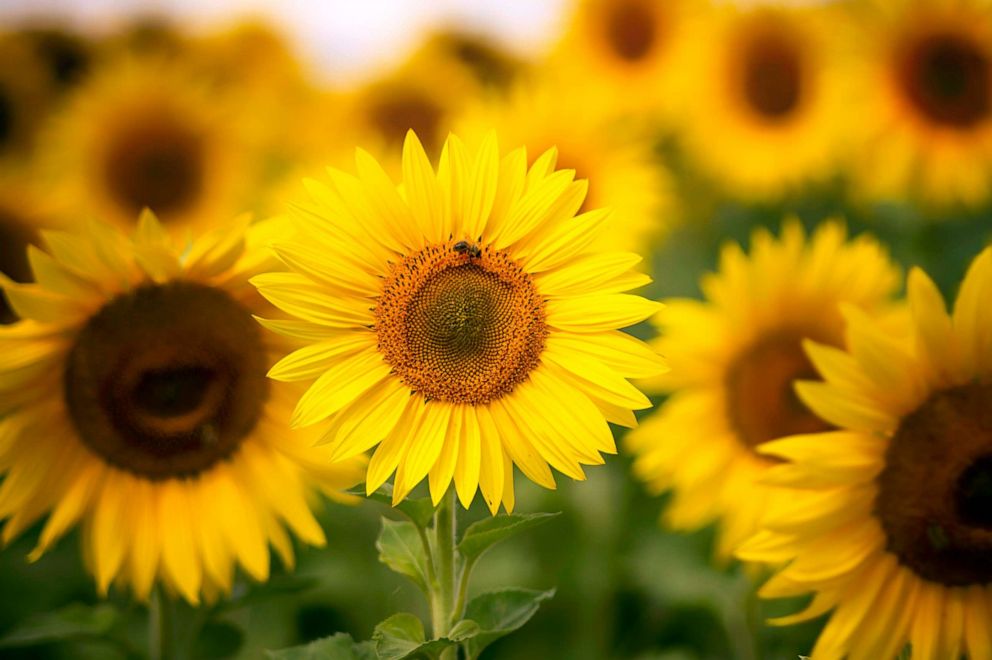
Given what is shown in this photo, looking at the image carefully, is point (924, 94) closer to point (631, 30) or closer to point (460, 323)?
point (631, 30)

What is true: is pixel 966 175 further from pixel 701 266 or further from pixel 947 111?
pixel 701 266

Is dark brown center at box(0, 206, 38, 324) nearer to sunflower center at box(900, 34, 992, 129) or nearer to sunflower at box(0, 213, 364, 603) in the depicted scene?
sunflower at box(0, 213, 364, 603)

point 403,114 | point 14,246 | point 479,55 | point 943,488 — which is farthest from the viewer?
→ point 479,55

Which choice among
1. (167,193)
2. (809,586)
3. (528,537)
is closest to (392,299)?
(809,586)

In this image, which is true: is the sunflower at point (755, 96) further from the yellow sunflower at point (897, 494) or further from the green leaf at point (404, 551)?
the green leaf at point (404, 551)

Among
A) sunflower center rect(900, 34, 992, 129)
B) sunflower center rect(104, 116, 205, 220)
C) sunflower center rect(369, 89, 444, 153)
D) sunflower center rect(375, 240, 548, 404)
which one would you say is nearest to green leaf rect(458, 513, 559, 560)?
sunflower center rect(375, 240, 548, 404)

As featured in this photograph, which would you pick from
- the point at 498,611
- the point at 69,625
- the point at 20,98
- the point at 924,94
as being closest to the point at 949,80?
the point at 924,94
